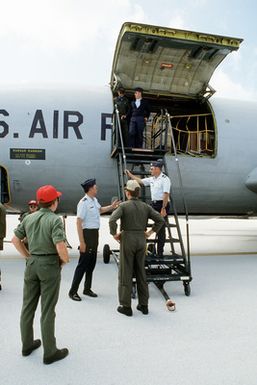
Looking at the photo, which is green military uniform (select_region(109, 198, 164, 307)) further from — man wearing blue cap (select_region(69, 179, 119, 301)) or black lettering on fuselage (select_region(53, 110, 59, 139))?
black lettering on fuselage (select_region(53, 110, 59, 139))

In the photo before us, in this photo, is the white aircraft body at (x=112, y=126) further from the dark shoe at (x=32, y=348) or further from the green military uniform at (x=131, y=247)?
the dark shoe at (x=32, y=348)

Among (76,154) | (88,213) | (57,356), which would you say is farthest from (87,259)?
(76,154)

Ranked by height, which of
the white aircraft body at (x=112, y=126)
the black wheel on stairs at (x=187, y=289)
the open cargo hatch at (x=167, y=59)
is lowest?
the black wheel on stairs at (x=187, y=289)

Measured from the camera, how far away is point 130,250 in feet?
16.8

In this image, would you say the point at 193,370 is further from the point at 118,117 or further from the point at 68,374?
the point at 118,117

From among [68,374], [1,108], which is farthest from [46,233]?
[1,108]

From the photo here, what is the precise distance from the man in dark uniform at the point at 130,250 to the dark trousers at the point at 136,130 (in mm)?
3261

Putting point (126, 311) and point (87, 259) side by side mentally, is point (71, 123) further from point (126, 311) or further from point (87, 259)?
point (126, 311)

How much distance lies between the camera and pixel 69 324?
183 inches

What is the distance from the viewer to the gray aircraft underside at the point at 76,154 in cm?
841

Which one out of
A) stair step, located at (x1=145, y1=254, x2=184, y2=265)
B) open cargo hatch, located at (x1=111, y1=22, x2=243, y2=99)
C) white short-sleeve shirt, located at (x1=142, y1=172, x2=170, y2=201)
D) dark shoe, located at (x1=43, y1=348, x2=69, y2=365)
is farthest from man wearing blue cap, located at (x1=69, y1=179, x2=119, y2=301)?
open cargo hatch, located at (x1=111, y1=22, x2=243, y2=99)

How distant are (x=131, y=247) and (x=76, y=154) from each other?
4111mm

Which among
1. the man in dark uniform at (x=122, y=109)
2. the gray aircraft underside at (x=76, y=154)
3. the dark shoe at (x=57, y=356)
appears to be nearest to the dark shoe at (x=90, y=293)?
the dark shoe at (x=57, y=356)

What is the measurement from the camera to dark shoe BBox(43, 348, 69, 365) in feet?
11.7
